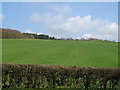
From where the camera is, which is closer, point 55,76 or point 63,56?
point 55,76

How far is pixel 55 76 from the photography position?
275 inches

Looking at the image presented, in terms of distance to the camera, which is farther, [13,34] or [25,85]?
[13,34]

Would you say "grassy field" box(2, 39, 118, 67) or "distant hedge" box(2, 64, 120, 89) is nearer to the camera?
"distant hedge" box(2, 64, 120, 89)

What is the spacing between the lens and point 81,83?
714 centimetres

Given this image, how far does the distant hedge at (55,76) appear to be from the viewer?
6.97 meters

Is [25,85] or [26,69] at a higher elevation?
[26,69]

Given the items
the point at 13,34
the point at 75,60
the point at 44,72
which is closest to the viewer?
the point at 44,72

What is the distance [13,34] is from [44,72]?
113 feet

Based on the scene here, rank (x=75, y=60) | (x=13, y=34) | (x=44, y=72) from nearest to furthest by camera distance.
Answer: (x=44, y=72), (x=75, y=60), (x=13, y=34)

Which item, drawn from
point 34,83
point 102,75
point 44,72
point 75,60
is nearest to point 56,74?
point 44,72

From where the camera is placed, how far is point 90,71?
7016 mm

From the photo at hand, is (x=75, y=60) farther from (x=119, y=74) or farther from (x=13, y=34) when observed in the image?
(x=13, y=34)

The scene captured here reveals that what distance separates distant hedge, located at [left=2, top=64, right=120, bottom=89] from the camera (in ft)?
22.9

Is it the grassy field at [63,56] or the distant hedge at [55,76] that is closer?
the distant hedge at [55,76]
